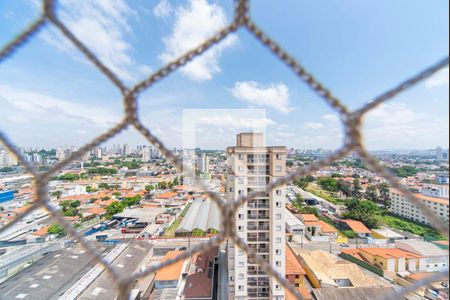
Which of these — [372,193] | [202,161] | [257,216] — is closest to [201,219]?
[202,161]

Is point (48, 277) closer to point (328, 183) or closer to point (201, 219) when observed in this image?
point (201, 219)

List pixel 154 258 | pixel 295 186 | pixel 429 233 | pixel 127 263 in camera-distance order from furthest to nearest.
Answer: pixel 295 186
pixel 429 233
pixel 154 258
pixel 127 263

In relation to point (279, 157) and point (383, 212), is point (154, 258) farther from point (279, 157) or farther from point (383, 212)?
point (383, 212)

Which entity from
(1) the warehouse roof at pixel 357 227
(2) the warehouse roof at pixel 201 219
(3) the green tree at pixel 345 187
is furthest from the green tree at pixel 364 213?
(2) the warehouse roof at pixel 201 219

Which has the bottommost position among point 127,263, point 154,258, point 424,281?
point 154,258

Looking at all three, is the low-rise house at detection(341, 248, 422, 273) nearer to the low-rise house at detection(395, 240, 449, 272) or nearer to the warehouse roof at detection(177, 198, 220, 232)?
the low-rise house at detection(395, 240, 449, 272)

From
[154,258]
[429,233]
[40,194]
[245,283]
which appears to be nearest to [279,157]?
[245,283]

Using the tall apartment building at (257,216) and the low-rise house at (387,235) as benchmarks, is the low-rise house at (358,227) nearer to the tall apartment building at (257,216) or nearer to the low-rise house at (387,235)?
the low-rise house at (387,235)
